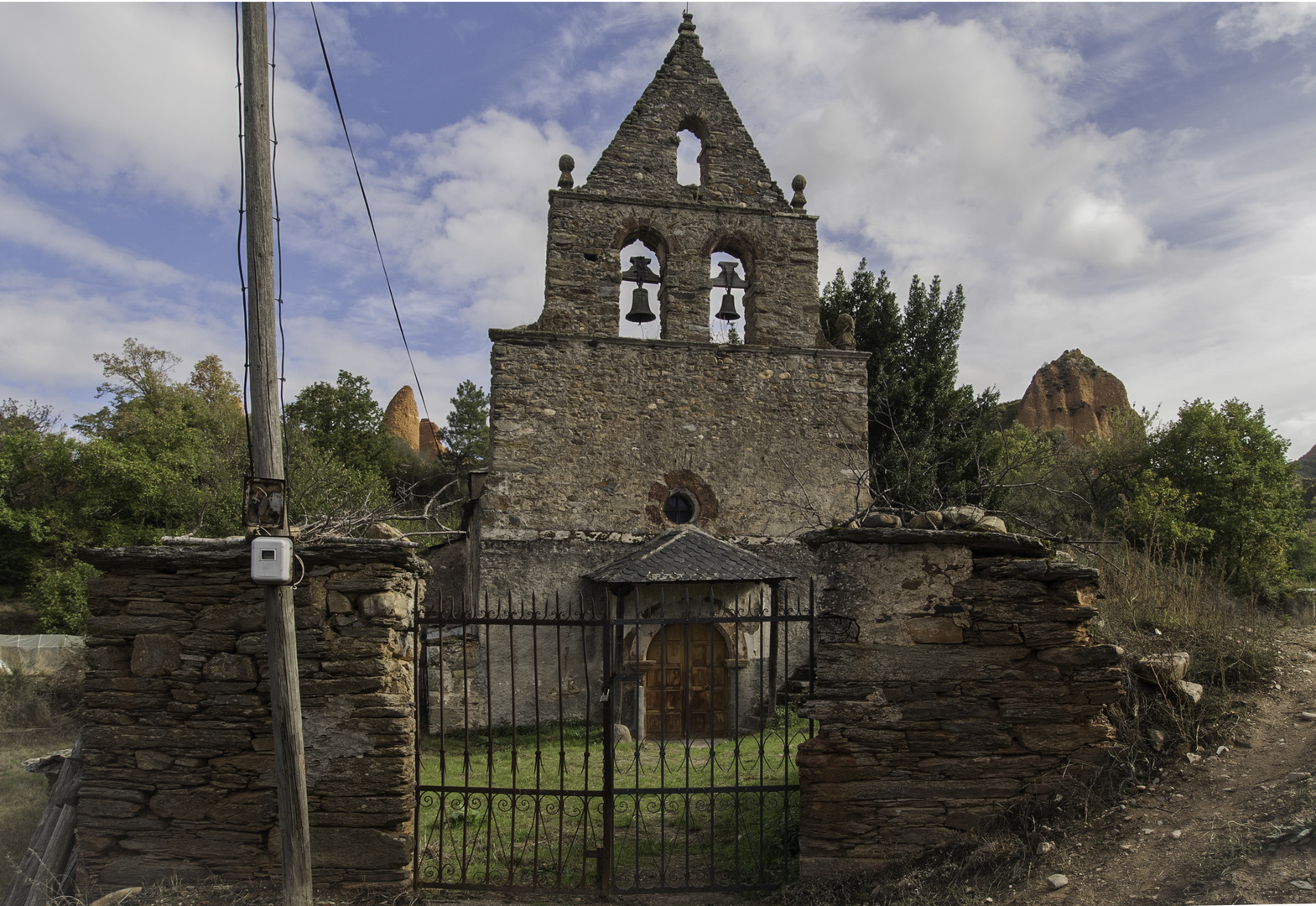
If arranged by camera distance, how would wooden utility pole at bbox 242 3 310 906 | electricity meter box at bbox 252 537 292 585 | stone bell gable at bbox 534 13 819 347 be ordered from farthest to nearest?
stone bell gable at bbox 534 13 819 347, wooden utility pole at bbox 242 3 310 906, electricity meter box at bbox 252 537 292 585

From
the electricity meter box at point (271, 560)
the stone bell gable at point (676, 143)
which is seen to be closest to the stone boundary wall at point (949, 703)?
the electricity meter box at point (271, 560)

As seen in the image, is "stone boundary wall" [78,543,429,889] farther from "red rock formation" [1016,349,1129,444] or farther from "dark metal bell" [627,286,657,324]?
"red rock formation" [1016,349,1129,444]

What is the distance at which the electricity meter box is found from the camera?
3.85 metres

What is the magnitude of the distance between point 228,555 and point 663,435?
6.94 meters

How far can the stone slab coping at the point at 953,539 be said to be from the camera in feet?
15.0

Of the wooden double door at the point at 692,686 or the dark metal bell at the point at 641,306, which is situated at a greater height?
the dark metal bell at the point at 641,306

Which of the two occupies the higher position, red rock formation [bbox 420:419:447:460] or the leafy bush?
red rock formation [bbox 420:419:447:460]

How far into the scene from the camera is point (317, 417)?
2831cm

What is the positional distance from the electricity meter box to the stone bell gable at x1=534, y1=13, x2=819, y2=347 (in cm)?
737

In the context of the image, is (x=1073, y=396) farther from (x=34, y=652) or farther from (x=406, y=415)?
(x=34, y=652)

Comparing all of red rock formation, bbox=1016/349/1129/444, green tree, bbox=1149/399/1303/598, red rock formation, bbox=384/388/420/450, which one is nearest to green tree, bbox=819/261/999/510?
green tree, bbox=1149/399/1303/598

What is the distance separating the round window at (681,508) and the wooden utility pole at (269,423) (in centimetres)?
707

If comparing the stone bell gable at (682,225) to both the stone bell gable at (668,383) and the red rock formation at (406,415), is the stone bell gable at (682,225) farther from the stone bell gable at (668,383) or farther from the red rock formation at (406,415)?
the red rock formation at (406,415)

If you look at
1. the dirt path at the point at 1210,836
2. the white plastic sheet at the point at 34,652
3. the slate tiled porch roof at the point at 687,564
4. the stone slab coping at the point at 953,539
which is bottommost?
the white plastic sheet at the point at 34,652
